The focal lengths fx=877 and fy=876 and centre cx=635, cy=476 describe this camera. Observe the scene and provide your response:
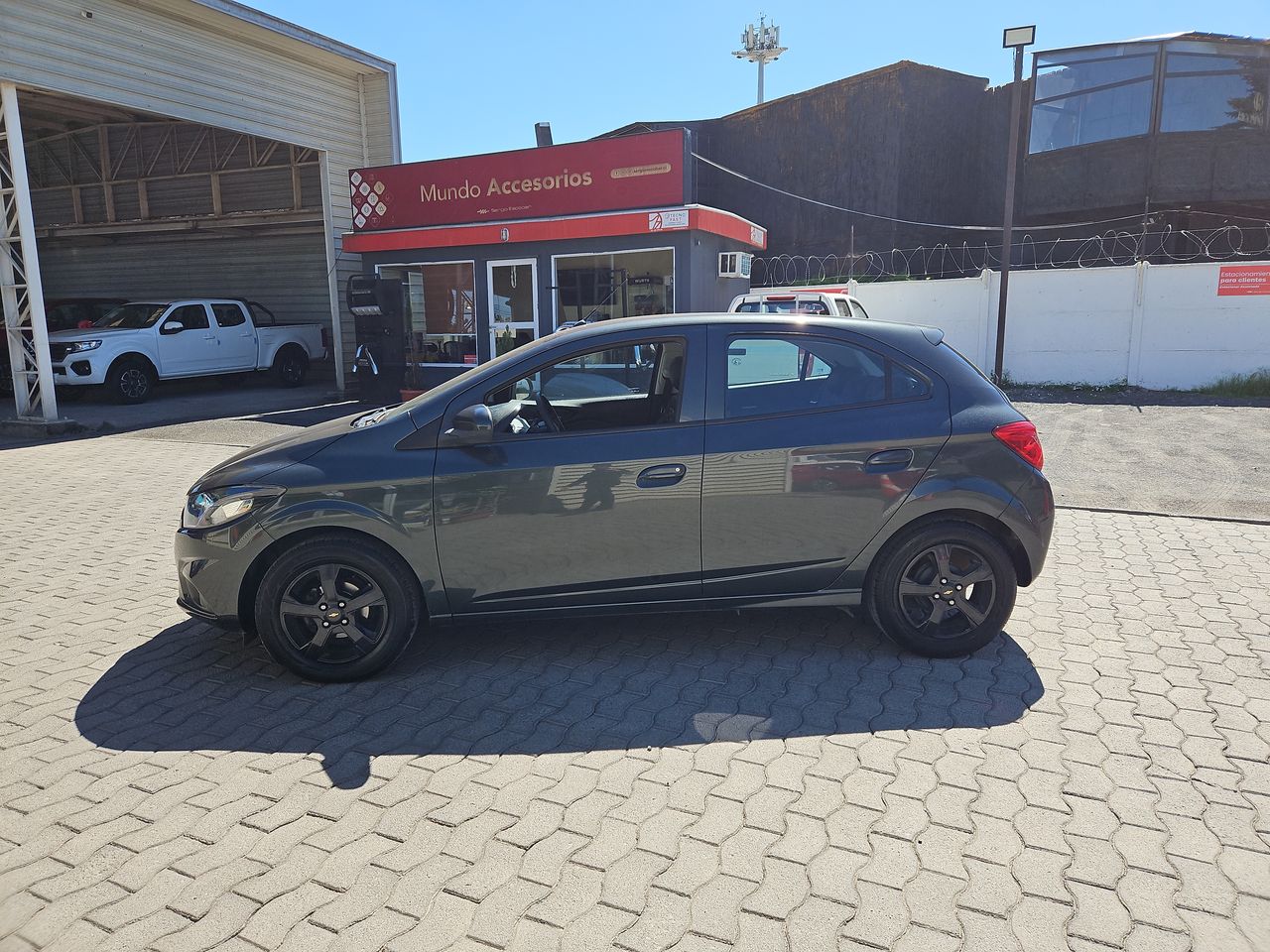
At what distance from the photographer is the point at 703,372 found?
420 centimetres

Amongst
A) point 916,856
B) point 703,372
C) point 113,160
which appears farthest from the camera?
point 113,160

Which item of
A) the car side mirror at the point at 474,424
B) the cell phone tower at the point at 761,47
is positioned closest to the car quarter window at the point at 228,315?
the car side mirror at the point at 474,424

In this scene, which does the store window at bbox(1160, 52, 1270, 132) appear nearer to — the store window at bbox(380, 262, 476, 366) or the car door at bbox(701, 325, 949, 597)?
Answer: the store window at bbox(380, 262, 476, 366)

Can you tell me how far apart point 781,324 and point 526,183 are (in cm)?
1164

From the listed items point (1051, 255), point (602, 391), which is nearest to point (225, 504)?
point (602, 391)

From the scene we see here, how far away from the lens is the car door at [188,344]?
16.0 m

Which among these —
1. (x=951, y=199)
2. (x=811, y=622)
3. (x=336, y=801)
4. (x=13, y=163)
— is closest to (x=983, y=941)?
(x=336, y=801)

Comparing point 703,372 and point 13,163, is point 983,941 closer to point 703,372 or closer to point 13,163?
point 703,372

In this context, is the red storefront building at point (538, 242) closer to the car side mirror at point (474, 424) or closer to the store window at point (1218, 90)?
the store window at point (1218, 90)

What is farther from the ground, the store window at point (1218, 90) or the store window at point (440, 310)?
the store window at point (1218, 90)

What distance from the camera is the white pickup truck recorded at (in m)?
14.9

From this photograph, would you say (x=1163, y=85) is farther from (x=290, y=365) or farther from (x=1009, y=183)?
(x=290, y=365)

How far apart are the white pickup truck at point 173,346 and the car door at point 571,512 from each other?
1285cm

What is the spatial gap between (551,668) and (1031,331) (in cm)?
1424
